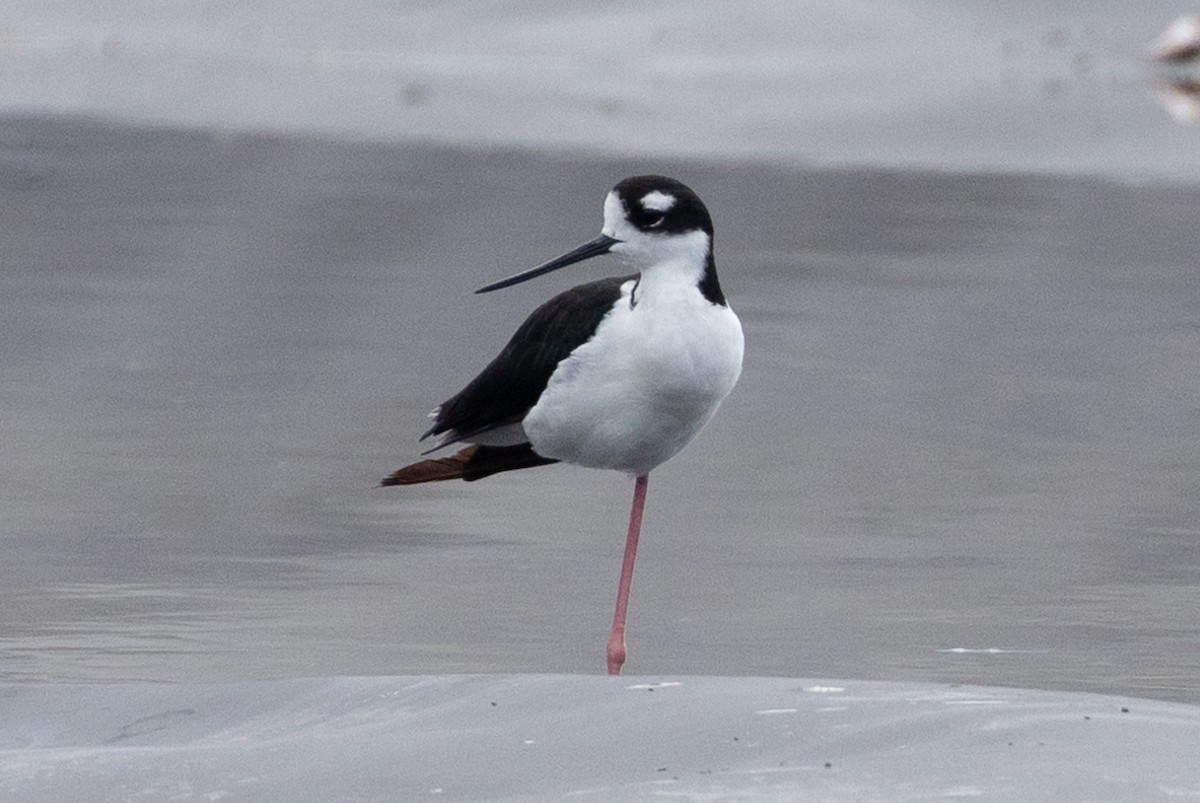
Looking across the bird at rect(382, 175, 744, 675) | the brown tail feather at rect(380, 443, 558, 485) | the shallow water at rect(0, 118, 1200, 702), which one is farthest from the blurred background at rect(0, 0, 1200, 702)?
the bird at rect(382, 175, 744, 675)

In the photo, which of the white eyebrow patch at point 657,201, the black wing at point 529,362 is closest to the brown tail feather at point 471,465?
the black wing at point 529,362

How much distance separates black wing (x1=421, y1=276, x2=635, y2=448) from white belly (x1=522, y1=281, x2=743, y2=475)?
0.04m

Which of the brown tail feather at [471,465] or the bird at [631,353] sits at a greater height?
the bird at [631,353]

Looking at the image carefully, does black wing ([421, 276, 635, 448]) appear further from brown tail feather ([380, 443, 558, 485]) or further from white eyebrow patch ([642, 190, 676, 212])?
white eyebrow patch ([642, 190, 676, 212])

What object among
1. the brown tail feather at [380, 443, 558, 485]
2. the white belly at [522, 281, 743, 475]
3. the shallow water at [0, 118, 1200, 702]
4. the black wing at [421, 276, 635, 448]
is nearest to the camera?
the white belly at [522, 281, 743, 475]

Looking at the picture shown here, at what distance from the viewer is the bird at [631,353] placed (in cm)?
430

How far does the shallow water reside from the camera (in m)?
4.59

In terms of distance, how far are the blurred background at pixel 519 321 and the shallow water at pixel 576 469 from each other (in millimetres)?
17

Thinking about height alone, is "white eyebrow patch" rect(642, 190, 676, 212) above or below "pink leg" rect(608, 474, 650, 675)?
above

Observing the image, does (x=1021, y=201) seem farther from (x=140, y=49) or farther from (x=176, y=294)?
(x=140, y=49)

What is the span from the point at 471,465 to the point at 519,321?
3215 millimetres

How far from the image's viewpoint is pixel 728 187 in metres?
10.9

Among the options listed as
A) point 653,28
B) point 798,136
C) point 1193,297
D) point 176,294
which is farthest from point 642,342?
point 653,28

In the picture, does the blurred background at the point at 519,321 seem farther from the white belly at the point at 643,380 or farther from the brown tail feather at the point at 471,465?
the white belly at the point at 643,380
